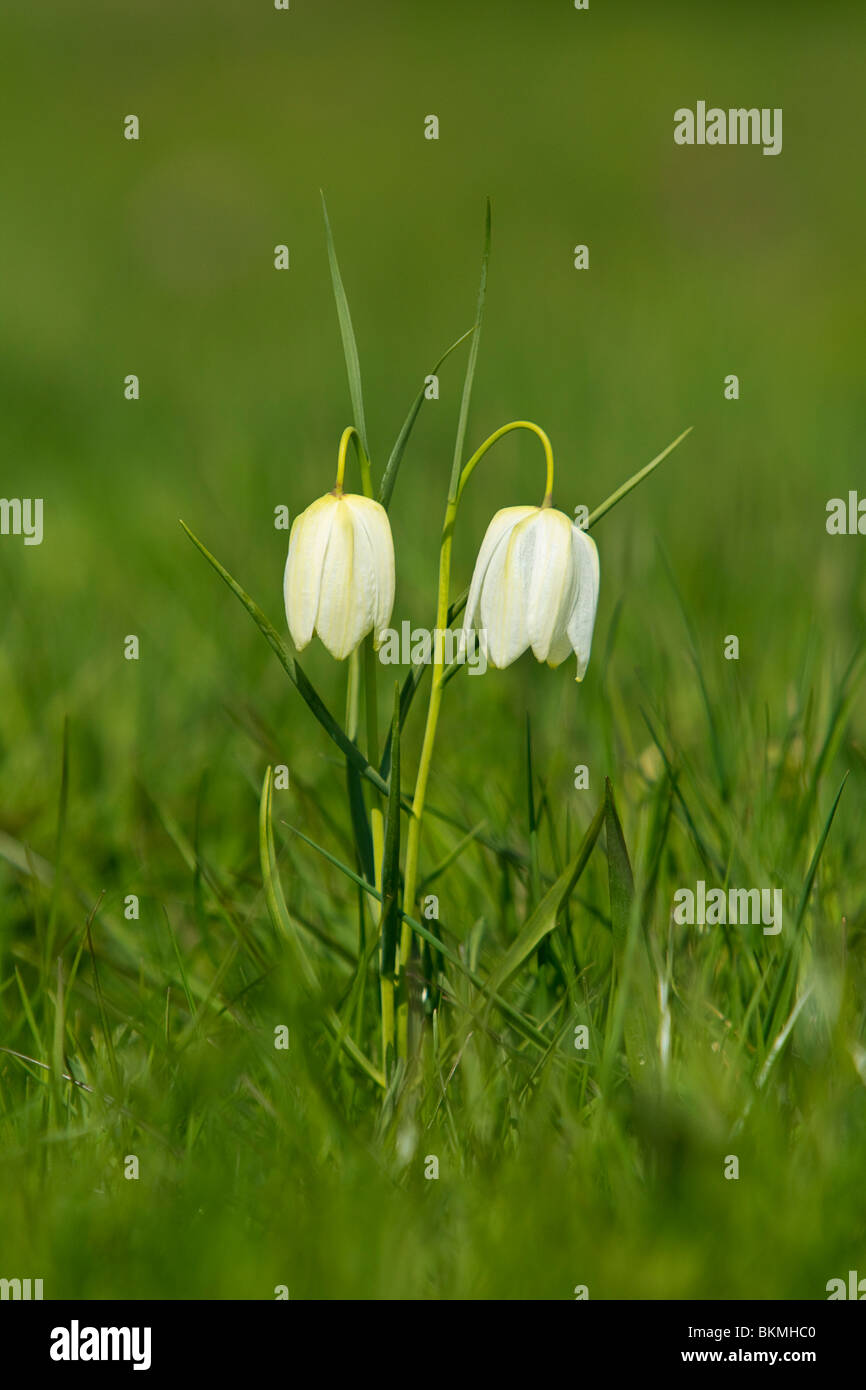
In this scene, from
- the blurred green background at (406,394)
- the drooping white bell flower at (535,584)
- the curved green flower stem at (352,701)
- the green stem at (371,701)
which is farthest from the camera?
the blurred green background at (406,394)

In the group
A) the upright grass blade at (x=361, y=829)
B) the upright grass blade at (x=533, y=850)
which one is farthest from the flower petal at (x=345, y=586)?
the upright grass blade at (x=533, y=850)

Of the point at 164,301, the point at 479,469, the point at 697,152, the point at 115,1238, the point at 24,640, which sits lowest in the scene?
the point at 115,1238

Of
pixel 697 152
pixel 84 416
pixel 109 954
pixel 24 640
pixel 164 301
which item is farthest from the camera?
pixel 697 152

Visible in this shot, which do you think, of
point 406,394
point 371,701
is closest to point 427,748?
point 371,701

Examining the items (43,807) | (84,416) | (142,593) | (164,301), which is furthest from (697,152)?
(43,807)

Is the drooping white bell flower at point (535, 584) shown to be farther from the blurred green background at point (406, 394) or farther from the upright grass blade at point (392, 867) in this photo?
the blurred green background at point (406, 394)

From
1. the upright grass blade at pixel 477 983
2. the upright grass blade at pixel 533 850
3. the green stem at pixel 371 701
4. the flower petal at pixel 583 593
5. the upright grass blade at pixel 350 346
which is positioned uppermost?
the upright grass blade at pixel 350 346

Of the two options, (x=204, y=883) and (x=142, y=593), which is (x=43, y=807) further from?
(x=142, y=593)
